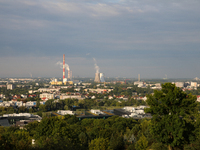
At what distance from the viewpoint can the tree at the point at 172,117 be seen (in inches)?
589

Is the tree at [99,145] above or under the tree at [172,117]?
under

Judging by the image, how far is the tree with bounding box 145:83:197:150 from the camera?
14969mm

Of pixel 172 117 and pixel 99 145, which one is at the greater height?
pixel 172 117

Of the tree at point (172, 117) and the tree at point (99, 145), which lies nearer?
the tree at point (172, 117)

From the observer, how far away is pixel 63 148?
489 inches

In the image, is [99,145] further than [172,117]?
Yes

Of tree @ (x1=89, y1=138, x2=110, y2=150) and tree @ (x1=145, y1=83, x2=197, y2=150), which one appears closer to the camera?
tree @ (x1=145, y1=83, x2=197, y2=150)

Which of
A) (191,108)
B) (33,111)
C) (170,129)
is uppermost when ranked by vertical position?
(191,108)

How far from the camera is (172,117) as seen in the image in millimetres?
15250

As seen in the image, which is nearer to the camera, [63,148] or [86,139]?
[63,148]

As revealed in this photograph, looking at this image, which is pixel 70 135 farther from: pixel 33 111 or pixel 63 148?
pixel 33 111

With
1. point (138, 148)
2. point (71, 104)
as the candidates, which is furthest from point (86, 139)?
point (71, 104)

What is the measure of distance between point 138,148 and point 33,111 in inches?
1531

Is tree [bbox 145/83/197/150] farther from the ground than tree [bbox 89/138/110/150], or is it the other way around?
tree [bbox 145/83/197/150]
